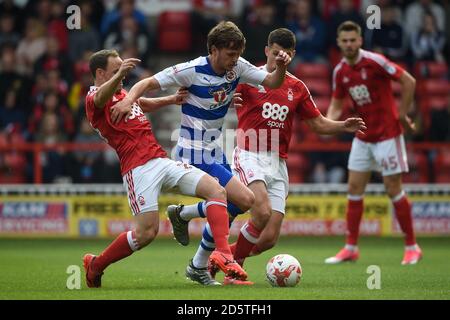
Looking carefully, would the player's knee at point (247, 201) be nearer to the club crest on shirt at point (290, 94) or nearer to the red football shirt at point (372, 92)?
the club crest on shirt at point (290, 94)

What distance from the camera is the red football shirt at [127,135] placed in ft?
25.1

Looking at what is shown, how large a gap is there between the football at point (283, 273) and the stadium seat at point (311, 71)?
9.17m

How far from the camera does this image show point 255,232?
847cm

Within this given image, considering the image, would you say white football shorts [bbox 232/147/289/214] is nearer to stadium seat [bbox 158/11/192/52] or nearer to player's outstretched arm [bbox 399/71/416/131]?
player's outstretched arm [bbox 399/71/416/131]

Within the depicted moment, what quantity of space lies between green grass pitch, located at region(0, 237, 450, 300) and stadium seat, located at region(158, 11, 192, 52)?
4458mm

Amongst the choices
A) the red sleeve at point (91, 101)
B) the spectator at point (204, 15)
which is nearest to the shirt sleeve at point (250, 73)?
the red sleeve at point (91, 101)

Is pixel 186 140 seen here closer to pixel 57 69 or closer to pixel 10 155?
pixel 10 155

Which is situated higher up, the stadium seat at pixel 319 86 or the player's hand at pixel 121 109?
the player's hand at pixel 121 109

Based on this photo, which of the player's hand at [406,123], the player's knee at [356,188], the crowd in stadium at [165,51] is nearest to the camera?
the player's hand at [406,123]

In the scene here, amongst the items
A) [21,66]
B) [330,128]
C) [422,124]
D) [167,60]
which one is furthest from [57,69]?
[330,128]

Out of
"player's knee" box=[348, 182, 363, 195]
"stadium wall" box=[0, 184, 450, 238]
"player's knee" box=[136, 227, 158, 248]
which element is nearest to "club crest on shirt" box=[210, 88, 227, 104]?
"player's knee" box=[136, 227, 158, 248]

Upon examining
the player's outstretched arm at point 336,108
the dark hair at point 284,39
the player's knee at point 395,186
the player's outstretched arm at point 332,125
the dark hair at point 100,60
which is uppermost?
the dark hair at point 284,39

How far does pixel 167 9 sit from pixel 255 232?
10146mm

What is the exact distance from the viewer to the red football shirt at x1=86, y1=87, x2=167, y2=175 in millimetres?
7660
